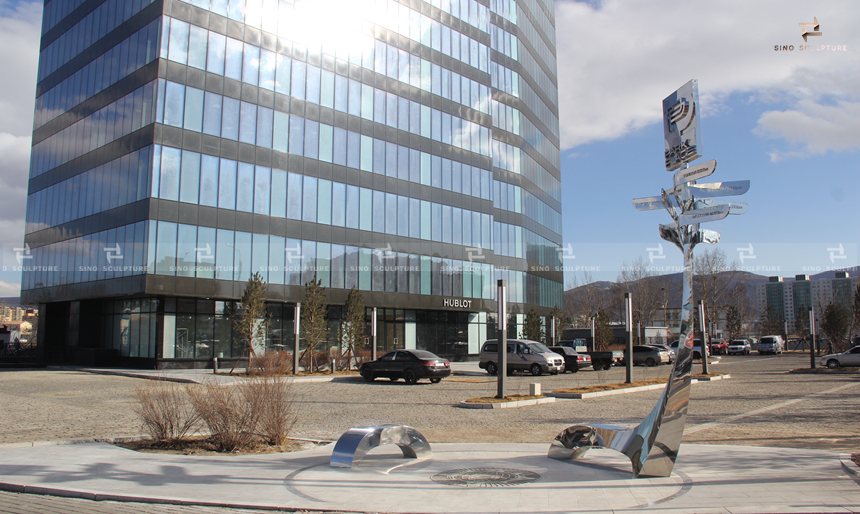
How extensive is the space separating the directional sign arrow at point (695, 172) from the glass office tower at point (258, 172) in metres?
29.7

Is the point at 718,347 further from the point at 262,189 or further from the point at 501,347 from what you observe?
the point at 501,347

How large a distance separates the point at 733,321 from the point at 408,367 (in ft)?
244

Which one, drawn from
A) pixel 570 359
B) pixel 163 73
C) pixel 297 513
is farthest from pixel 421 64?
pixel 297 513

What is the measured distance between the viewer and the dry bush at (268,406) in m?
10.0

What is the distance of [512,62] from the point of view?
57125 millimetres

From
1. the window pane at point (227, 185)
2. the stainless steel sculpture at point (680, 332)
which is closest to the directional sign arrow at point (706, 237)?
the stainless steel sculpture at point (680, 332)

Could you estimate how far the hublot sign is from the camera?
46.3 metres

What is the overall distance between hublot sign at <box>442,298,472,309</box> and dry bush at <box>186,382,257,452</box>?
36.3m

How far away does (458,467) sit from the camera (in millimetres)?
8469

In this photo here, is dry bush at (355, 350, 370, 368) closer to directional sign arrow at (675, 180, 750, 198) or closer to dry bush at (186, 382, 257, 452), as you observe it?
dry bush at (186, 382, 257, 452)

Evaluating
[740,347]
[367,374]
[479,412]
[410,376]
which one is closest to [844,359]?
[410,376]

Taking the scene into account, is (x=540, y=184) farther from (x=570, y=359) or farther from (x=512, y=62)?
(x=570, y=359)

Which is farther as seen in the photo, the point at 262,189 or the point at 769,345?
the point at 769,345

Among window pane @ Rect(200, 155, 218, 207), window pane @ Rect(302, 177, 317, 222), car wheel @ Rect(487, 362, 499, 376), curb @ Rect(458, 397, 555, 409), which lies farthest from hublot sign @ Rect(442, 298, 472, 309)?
curb @ Rect(458, 397, 555, 409)
